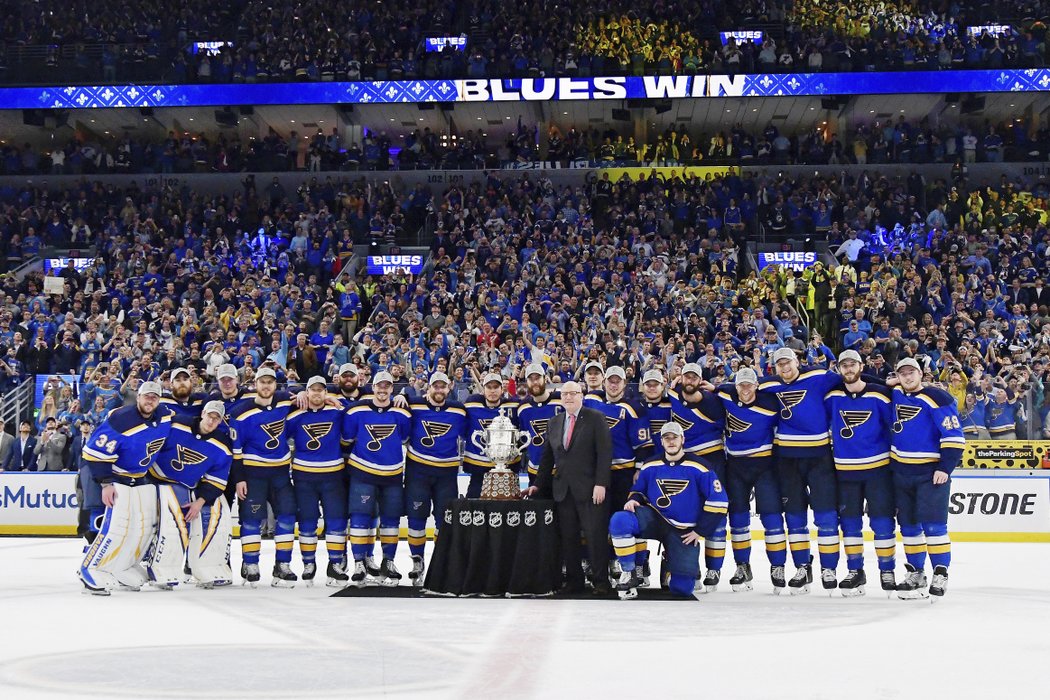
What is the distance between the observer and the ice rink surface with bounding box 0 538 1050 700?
265 inches

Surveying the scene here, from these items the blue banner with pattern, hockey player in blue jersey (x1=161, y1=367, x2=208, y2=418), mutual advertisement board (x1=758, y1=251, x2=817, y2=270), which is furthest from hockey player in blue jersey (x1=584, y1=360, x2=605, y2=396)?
the blue banner with pattern

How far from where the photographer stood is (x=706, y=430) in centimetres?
1169

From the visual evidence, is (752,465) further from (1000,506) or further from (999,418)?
(1000,506)

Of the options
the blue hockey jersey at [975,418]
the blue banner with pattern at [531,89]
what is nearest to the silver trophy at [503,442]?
the blue hockey jersey at [975,418]

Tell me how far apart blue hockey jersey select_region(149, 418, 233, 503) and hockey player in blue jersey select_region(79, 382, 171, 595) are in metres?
0.17

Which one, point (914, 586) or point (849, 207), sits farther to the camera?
point (849, 207)

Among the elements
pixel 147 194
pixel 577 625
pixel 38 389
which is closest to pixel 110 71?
pixel 147 194

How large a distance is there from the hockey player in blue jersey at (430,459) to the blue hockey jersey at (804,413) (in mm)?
3123

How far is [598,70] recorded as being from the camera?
3434cm

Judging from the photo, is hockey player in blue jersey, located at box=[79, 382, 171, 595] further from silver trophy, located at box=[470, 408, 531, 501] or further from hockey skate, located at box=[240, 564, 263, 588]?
silver trophy, located at box=[470, 408, 531, 501]

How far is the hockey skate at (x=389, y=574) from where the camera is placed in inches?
477

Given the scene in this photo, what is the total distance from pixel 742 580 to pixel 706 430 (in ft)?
4.96

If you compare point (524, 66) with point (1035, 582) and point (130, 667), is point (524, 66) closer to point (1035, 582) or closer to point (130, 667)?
point (1035, 582)

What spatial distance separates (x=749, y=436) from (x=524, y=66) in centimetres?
2463
